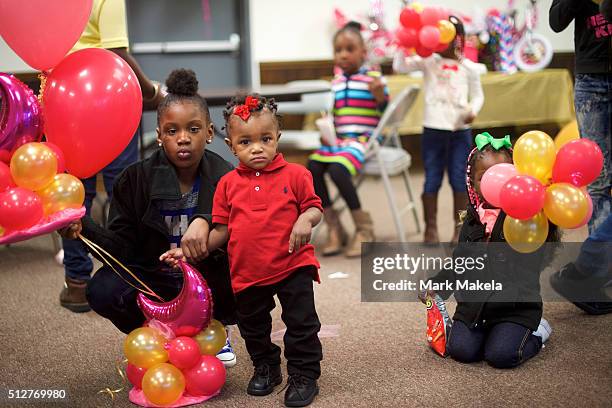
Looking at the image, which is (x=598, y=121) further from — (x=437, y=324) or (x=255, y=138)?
(x=255, y=138)

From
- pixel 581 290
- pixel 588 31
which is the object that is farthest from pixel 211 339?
pixel 588 31

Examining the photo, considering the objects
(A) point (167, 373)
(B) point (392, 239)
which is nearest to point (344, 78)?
(B) point (392, 239)

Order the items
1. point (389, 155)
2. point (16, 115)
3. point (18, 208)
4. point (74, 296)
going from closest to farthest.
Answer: point (18, 208), point (16, 115), point (74, 296), point (389, 155)

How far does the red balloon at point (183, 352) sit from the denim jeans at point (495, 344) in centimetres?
77

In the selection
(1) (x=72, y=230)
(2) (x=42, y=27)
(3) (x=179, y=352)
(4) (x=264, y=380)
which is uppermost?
(2) (x=42, y=27)

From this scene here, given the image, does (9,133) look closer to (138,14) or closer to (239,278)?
(239,278)

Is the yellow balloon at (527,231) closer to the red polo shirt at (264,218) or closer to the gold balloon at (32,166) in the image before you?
the red polo shirt at (264,218)

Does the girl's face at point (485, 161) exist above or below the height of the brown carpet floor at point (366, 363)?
above

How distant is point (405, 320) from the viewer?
2.56m

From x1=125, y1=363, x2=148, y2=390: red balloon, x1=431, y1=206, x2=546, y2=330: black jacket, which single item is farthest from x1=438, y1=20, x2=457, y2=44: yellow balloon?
x1=125, y1=363, x2=148, y2=390: red balloon

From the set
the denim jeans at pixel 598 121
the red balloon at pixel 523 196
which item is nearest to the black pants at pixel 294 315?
the red balloon at pixel 523 196

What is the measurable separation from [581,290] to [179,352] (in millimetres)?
1476

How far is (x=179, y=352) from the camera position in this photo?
1901 mm

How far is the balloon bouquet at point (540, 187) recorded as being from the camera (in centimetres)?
186
